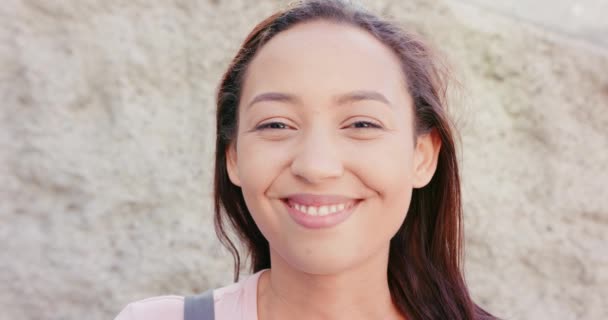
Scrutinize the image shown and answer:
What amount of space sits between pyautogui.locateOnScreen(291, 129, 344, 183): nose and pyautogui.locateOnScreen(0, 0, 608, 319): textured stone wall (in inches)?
40.5

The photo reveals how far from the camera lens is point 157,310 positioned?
1.29 meters

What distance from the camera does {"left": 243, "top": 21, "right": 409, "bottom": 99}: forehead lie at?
3.71ft

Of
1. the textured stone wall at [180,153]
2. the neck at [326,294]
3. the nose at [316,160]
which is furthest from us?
the textured stone wall at [180,153]

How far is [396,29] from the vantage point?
132cm

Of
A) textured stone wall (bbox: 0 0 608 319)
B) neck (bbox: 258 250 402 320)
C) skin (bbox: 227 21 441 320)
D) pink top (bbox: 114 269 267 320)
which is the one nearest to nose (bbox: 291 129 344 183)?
skin (bbox: 227 21 441 320)

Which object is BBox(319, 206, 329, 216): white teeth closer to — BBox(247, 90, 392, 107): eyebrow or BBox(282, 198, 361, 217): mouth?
BBox(282, 198, 361, 217): mouth

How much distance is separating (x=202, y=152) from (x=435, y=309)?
3.31ft

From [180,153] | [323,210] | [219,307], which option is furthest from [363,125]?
[180,153]

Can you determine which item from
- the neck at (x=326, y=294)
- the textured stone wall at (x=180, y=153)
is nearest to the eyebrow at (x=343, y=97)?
the neck at (x=326, y=294)

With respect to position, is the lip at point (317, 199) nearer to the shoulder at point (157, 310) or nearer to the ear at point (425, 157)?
the ear at point (425, 157)

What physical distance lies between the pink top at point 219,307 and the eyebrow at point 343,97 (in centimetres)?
38

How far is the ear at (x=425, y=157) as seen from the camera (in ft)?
4.23

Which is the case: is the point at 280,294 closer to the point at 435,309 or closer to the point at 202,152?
the point at 435,309

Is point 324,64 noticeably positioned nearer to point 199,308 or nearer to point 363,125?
point 363,125
